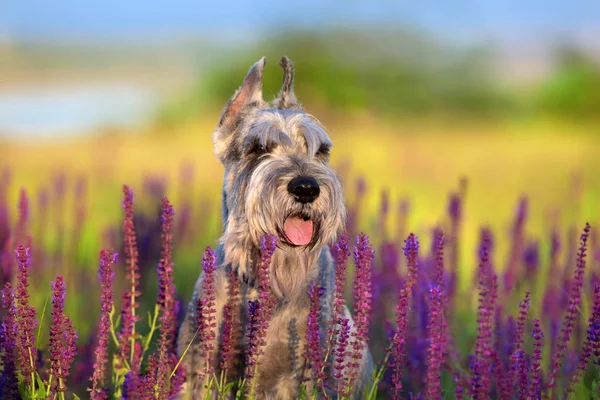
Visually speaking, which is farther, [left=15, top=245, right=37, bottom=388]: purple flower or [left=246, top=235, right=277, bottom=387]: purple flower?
[left=246, top=235, right=277, bottom=387]: purple flower

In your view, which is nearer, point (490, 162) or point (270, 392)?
point (270, 392)

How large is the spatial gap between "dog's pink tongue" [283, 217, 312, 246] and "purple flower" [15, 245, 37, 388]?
1447 mm

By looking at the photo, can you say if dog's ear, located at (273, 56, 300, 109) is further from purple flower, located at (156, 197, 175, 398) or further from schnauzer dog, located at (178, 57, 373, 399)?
purple flower, located at (156, 197, 175, 398)

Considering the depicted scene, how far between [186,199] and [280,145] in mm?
3805

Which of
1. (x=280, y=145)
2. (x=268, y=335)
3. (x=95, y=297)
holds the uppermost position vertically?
(x=280, y=145)

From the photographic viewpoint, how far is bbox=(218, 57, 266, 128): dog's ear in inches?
187

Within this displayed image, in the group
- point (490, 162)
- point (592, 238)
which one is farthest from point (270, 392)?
point (490, 162)

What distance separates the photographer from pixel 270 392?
4.11 metres

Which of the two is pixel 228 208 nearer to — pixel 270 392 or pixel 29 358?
pixel 270 392

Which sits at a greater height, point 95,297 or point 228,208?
point 228,208

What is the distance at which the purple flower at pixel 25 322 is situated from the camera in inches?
119

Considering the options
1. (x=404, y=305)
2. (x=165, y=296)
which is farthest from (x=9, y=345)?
(x=404, y=305)

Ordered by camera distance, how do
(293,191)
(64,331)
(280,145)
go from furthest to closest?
(280,145)
(293,191)
(64,331)

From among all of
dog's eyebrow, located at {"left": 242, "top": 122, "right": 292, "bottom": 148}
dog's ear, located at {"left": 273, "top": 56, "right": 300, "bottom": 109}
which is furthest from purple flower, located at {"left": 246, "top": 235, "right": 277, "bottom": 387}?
dog's ear, located at {"left": 273, "top": 56, "right": 300, "bottom": 109}
